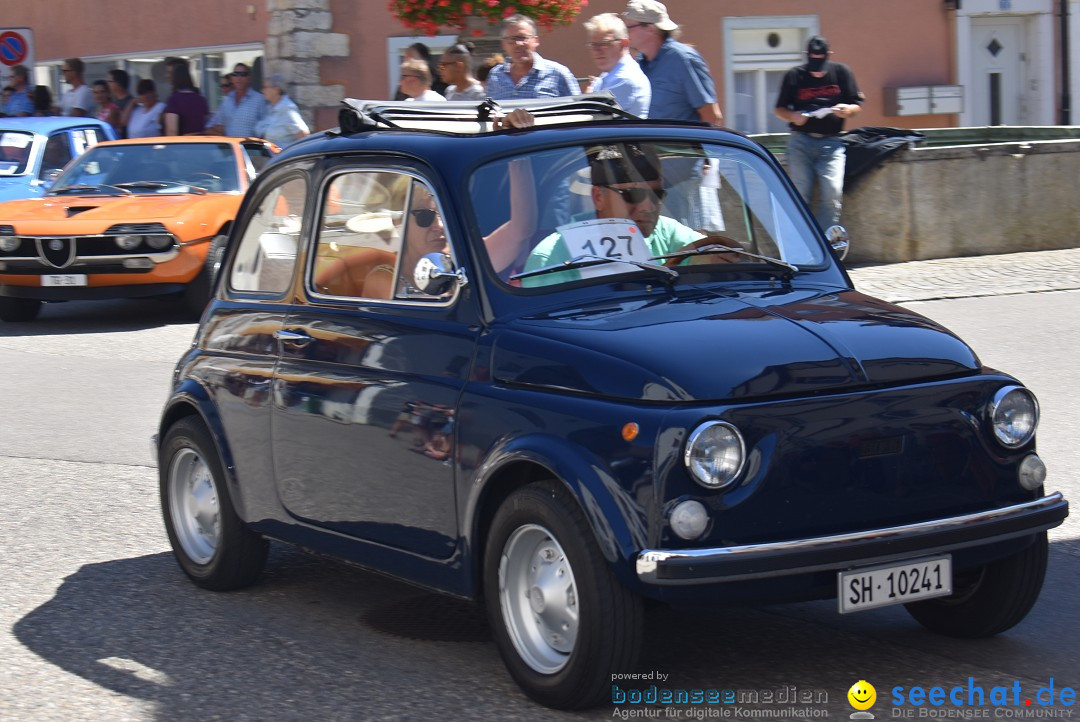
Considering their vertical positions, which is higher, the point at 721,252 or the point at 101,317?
the point at 721,252

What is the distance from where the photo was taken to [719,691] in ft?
15.2

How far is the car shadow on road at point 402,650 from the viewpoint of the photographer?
468cm

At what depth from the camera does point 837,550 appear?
4.27 metres

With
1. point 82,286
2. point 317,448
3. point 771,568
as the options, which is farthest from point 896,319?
point 82,286

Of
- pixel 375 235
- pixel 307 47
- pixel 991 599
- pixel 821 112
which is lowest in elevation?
pixel 991 599

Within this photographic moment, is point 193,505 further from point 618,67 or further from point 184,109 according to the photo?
point 184,109

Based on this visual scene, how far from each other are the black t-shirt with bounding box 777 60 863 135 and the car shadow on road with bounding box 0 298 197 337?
212 inches

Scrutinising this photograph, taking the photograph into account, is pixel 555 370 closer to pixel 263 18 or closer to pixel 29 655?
pixel 29 655

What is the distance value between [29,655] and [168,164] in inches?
392

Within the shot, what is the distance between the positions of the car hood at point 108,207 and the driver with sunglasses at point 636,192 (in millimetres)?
8766

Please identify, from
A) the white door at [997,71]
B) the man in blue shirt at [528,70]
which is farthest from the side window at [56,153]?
the white door at [997,71]

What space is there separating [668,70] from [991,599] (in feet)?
20.2

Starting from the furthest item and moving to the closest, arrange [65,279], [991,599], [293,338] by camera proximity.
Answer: [65,279]
[293,338]
[991,599]

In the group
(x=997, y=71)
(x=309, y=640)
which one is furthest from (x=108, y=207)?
(x=997, y=71)
